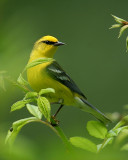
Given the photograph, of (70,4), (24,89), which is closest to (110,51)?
(70,4)

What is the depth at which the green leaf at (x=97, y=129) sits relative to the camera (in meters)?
0.57

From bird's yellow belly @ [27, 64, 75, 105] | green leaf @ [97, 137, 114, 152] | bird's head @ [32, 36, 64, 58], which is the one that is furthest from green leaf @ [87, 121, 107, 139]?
bird's head @ [32, 36, 64, 58]

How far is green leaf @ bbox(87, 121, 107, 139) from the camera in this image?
0.57m

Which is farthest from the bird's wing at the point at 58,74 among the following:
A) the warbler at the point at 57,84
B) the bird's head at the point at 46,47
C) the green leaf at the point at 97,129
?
the green leaf at the point at 97,129

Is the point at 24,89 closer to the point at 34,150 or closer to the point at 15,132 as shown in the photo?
the point at 15,132

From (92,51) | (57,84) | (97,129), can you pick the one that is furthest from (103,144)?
(92,51)

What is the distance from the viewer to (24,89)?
2.05 ft

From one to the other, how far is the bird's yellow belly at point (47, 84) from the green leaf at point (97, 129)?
2.13 ft

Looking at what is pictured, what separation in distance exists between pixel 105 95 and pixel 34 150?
4704 millimetres

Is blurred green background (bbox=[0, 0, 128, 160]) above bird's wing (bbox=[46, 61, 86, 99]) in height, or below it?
below

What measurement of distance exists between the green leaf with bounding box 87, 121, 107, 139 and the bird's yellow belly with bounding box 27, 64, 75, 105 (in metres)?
0.65

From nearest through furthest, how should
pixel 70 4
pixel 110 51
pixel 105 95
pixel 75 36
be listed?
pixel 105 95 < pixel 110 51 < pixel 75 36 < pixel 70 4

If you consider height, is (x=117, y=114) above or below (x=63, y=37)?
above

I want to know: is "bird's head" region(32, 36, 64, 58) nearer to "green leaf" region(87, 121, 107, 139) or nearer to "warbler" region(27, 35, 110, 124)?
"warbler" region(27, 35, 110, 124)
